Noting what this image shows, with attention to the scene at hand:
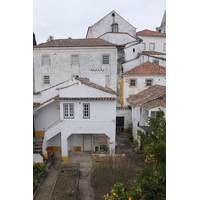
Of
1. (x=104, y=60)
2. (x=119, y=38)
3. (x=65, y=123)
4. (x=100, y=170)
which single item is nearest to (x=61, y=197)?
(x=100, y=170)

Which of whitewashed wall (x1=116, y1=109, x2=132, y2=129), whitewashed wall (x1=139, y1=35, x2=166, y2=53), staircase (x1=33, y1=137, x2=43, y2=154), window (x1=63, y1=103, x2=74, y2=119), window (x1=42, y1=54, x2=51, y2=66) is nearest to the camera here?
window (x1=63, y1=103, x2=74, y2=119)

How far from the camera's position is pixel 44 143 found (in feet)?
39.2

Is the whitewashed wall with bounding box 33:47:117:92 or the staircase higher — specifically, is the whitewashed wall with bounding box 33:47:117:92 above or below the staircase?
above

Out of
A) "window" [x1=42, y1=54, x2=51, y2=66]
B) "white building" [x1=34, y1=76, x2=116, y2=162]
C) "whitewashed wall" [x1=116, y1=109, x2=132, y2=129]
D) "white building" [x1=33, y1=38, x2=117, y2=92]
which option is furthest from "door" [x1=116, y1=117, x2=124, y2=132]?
"window" [x1=42, y1=54, x2=51, y2=66]

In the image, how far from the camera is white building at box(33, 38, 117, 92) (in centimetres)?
1850

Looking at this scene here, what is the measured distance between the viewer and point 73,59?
18922mm

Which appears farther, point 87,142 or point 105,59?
point 105,59

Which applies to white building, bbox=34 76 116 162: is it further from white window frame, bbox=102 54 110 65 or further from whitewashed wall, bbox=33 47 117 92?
white window frame, bbox=102 54 110 65

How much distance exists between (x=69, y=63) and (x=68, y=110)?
9615mm

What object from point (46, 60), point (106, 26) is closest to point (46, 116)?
point (46, 60)

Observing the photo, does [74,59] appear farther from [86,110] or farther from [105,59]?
[86,110]

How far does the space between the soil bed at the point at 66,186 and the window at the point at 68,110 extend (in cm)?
357
